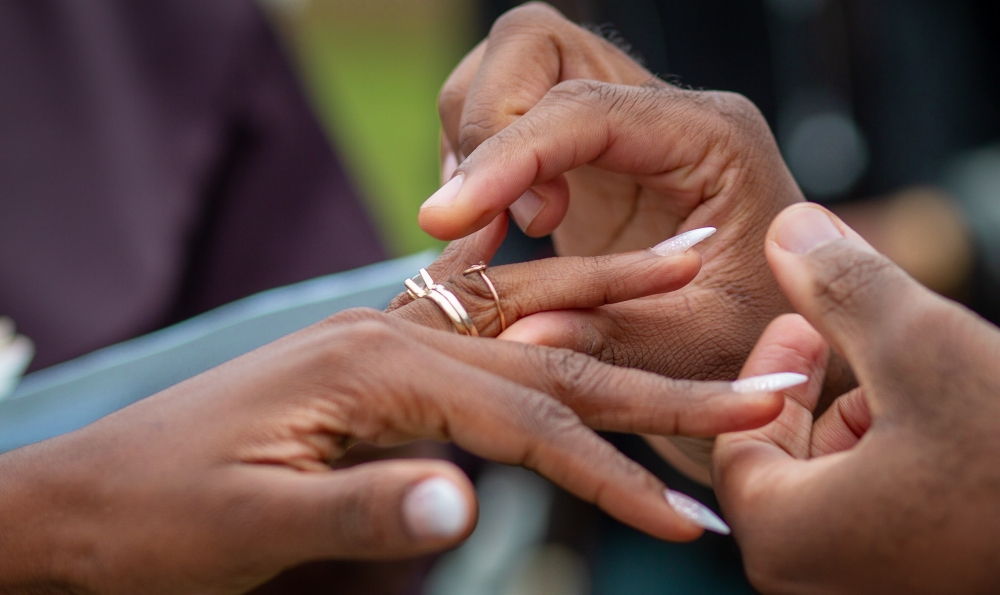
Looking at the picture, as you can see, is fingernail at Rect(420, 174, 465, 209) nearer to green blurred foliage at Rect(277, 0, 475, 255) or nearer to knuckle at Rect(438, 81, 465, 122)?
knuckle at Rect(438, 81, 465, 122)

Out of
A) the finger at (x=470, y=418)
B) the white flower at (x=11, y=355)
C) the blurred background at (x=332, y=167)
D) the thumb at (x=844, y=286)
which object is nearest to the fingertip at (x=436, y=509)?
the finger at (x=470, y=418)

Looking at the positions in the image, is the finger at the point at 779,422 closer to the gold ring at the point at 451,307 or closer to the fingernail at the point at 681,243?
the fingernail at the point at 681,243

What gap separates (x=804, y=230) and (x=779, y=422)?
0.33 metres

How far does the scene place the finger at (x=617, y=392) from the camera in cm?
99

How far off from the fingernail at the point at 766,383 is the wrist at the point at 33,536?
0.94 m

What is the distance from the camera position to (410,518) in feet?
2.68

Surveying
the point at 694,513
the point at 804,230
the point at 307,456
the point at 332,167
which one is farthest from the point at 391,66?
the point at 694,513

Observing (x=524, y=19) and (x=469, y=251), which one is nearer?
(x=469, y=251)

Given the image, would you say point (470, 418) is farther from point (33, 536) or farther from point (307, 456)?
point (33, 536)

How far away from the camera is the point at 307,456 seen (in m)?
0.95

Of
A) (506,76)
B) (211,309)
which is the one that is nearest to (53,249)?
(211,309)

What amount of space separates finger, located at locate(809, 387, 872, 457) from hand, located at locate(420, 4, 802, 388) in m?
0.30

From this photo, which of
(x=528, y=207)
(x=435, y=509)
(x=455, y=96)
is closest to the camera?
(x=435, y=509)

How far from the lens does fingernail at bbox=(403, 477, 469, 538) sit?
0.82 meters
